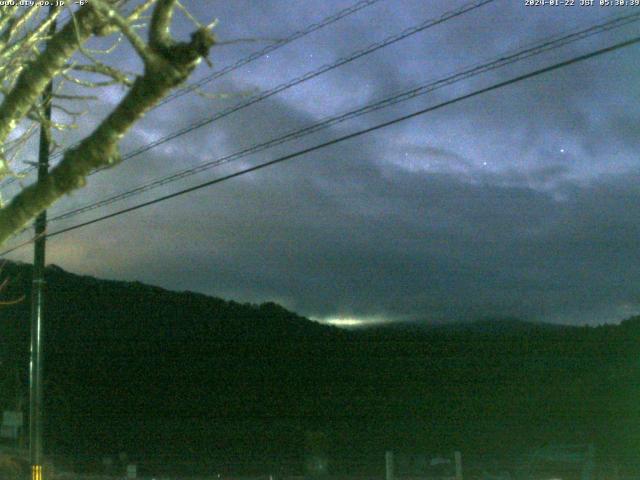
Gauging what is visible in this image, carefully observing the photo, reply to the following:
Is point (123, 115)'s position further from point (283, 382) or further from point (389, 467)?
point (283, 382)

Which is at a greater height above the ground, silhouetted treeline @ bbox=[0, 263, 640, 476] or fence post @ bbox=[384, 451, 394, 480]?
silhouetted treeline @ bbox=[0, 263, 640, 476]

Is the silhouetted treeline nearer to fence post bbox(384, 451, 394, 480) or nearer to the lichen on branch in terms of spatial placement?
fence post bbox(384, 451, 394, 480)

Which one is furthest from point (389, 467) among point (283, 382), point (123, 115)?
point (123, 115)

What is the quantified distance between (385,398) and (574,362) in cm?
584

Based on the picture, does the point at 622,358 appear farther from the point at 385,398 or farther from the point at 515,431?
the point at 385,398

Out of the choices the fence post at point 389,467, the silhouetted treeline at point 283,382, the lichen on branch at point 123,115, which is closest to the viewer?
the lichen on branch at point 123,115

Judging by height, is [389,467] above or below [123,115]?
below

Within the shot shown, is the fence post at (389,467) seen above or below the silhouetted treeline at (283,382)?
below

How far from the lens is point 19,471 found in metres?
22.8

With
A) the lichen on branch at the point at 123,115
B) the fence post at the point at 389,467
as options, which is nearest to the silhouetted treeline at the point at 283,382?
the fence post at the point at 389,467

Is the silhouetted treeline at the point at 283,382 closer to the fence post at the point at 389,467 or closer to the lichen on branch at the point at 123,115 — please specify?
the fence post at the point at 389,467

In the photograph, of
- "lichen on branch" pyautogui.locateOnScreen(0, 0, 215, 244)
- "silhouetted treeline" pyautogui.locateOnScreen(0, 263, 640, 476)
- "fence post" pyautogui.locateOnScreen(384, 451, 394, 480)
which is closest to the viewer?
"lichen on branch" pyautogui.locateOnScreen(0, 0, 215, 244)

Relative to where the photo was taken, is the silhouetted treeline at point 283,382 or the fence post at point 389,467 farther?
the silhouetted treeline at point 283,382

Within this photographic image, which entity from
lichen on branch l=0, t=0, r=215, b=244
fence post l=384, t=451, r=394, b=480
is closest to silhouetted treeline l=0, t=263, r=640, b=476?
fence post l=384, t=451, r=394, b=480
